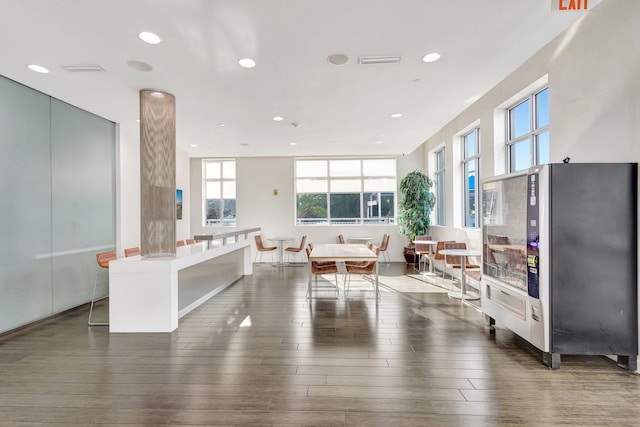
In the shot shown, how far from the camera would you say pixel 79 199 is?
15.8 feet

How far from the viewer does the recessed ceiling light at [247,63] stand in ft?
10.9

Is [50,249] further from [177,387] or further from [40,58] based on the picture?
[177,387]

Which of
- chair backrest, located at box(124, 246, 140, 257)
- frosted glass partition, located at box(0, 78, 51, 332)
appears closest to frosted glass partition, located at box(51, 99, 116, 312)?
frosted glass partition, located at box(0, 78, 51, 332)

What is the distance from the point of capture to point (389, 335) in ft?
11.3

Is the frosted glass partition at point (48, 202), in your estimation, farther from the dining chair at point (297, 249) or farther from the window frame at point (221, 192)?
the dining chair at point (297, 249)

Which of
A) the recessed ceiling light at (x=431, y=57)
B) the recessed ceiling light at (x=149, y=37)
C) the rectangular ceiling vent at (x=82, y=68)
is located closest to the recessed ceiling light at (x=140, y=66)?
the rectangular ceiling vent at (x=82, y=68)

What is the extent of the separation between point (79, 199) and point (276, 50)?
13.3 feet

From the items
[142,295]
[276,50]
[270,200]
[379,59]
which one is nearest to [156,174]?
[142,295]

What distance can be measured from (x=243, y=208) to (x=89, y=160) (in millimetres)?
4581

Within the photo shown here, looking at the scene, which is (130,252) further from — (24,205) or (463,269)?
(463,269)

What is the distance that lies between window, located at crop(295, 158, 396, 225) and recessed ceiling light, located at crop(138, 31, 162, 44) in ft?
21.2

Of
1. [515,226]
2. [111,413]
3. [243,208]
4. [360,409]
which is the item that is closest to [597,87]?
[515,226]

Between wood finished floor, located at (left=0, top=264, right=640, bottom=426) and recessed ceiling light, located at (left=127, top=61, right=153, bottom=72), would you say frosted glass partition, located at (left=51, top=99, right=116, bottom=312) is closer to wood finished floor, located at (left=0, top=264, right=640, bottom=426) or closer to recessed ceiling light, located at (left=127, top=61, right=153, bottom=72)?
wood finished floor, located at (left=0, top=264, right=640, bottom=426)

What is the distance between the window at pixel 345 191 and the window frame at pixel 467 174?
8.34 ft
